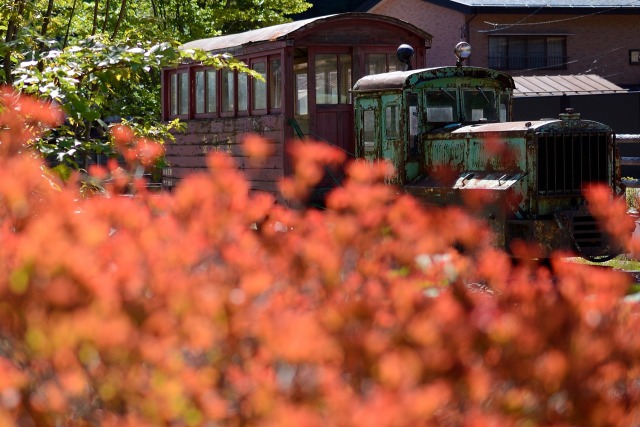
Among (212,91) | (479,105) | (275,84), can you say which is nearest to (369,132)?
(479,105)

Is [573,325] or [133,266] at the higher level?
[133,266]

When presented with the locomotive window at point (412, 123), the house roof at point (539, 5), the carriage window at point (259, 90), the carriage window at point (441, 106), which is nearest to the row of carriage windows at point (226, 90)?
the carriage window at point (259, 90)

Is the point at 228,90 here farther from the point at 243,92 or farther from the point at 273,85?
the point at 273,85

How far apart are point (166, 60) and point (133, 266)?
3937 millimetres

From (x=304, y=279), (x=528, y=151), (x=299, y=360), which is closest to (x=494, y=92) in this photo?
(x=528, y=151)

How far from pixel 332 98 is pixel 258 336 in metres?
11.7

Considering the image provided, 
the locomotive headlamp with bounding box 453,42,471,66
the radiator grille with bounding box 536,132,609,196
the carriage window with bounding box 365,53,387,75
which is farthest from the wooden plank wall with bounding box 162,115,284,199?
the radiator grille with bounding box 536,132,609,196

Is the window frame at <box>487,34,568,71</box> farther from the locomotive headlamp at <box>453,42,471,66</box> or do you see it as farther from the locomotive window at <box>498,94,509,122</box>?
the locomotive headlamp at <box>453,42,471,66</box>

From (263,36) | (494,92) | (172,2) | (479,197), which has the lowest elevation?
(479,197)

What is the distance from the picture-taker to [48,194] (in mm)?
4973

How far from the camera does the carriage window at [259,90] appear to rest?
14125mm

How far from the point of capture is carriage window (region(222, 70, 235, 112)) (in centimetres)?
1502

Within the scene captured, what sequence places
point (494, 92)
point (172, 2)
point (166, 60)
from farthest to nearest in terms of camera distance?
point (172, 2) → point (494, 92) → point (166, 60)

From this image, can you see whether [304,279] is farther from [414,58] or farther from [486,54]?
[486,54]
